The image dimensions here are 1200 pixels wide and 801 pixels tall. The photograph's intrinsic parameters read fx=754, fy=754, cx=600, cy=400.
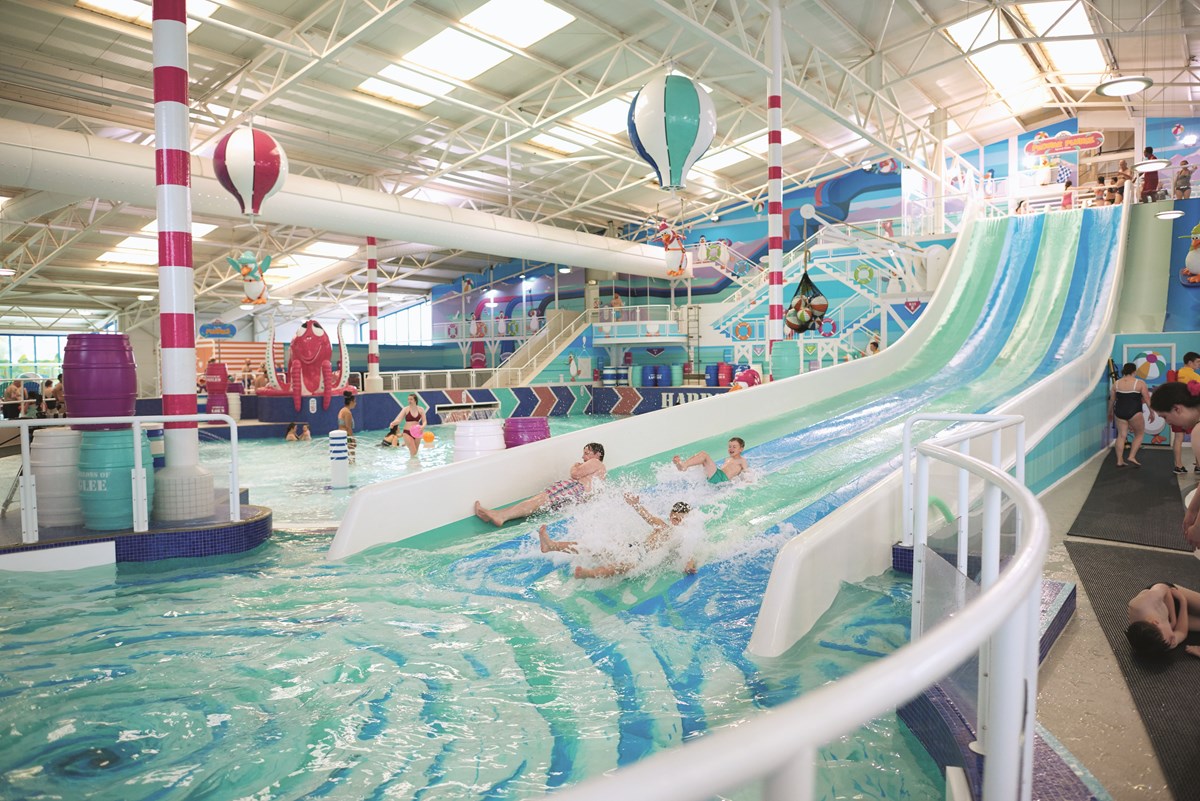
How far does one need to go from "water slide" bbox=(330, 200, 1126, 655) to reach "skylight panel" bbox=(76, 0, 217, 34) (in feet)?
20.3

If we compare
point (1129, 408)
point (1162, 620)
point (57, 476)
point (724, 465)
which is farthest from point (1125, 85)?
point (57, 476)

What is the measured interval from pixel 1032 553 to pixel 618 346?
19095mm

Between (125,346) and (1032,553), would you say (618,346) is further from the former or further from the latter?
(1032,553)

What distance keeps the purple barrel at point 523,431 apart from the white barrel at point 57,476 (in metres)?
3.14

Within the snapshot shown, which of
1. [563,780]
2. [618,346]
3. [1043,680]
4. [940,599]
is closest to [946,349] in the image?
[1043,680]

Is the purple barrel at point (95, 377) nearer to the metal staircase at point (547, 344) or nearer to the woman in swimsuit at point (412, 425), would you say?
the woman in swimsuit at point (412, 425)

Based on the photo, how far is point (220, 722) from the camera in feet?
8.77

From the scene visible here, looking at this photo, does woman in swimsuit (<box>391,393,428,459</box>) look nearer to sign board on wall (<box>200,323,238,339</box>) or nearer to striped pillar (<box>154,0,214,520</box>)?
striped pillar (<box>154,0,214,520</box>)

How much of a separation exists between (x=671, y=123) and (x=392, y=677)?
4.93m

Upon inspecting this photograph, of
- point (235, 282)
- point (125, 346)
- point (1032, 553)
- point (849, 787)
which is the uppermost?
point (235, 282)

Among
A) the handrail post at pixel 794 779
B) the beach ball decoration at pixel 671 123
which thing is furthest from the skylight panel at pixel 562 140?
the handrail post at pixel 794 779

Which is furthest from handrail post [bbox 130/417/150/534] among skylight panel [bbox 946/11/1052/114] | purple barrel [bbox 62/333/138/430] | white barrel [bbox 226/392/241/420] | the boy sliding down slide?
skylight panel [bbox 946/11/1052/114]

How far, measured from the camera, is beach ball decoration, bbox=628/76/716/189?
6273 millimetres

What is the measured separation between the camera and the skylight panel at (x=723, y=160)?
16.0m
